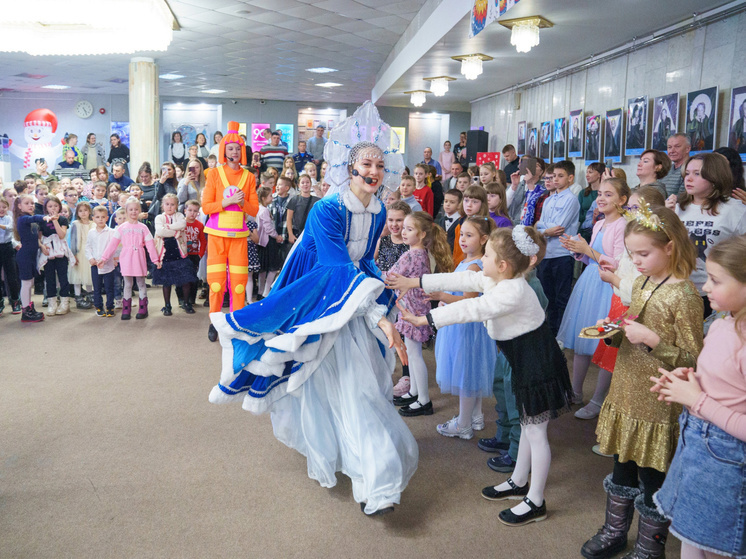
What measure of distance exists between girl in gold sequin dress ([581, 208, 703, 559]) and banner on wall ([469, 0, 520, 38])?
4.08 meters

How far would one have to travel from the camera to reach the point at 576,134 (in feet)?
29.0

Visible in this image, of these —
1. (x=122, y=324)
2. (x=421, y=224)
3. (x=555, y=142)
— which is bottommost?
(x=122, y=324)

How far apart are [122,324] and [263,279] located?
71.1 inches

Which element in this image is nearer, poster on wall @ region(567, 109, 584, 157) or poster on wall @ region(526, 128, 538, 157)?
poster on wall @ region(567, 109, 584, 157)

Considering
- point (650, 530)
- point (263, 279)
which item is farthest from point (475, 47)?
point (650, 530)

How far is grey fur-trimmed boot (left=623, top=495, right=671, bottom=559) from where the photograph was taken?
2.30m

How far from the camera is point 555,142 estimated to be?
9594 mm

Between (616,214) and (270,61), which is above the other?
(270,61)

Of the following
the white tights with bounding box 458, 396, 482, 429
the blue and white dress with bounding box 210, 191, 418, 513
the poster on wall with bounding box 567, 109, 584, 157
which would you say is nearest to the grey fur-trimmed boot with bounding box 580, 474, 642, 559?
the blue and white dress with bounding box 210, 191, 418, 513

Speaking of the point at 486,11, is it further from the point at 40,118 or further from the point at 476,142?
the point at 40,118

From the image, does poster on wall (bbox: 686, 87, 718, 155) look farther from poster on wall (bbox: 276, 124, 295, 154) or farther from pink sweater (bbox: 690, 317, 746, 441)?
poster on wall (bbox: 276, 124, 295, 154)

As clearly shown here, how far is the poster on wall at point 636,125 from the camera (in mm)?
7105

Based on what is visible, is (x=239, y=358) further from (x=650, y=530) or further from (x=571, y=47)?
(x=571, y=47)

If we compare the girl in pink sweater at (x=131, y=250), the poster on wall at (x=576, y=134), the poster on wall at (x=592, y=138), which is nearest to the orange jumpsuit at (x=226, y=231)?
the girl in pink sweater at (x=131, y=250)
